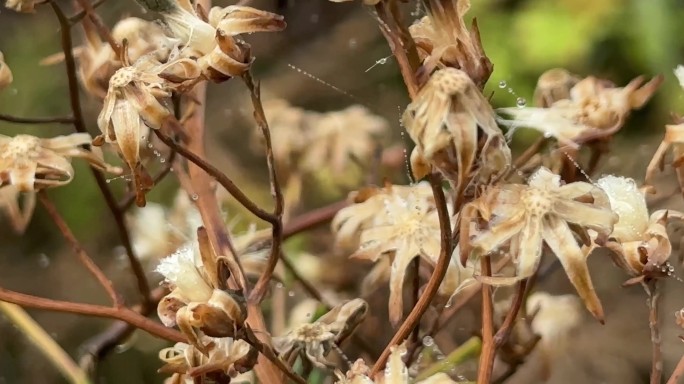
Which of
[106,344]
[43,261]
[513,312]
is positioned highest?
[513,312]

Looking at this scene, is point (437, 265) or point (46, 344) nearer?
point (437, 265)

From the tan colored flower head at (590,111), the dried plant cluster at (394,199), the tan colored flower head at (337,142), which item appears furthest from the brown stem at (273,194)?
the tan colored flower head at (337,142)

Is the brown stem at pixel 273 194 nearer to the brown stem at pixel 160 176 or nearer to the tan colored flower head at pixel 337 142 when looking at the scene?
the brown stem at pixel 160 176

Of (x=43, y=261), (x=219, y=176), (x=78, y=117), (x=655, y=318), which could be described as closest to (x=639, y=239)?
(x=655, y=318)

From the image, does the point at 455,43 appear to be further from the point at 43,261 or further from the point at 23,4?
the point at 43,261

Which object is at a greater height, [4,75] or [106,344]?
[4,75]

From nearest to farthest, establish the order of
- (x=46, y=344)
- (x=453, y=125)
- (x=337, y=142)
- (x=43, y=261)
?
(x=453, y=125) → (x=46, y=344) → (x=337, y=142) → (x=43, y=261)

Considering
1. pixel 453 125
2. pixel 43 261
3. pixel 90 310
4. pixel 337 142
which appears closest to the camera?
pixel 453 125

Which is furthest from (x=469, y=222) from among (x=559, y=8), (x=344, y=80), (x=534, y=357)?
(x=559, y=8)
